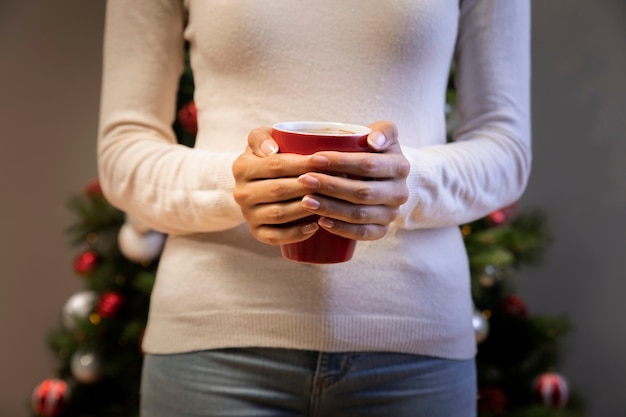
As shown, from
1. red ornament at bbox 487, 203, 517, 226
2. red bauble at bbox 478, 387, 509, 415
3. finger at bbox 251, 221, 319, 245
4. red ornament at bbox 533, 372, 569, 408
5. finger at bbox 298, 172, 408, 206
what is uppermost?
finger at bbox 298, 172, 408, 206

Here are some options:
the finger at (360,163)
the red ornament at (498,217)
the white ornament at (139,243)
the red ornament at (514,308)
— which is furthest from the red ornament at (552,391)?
the finger at (360,163)

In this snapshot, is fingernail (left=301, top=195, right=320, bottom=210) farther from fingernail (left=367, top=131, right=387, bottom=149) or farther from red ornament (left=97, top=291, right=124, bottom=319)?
red ornament (left=97, top=291, right=124, bottom=319)

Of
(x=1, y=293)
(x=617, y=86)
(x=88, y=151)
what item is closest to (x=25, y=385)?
(x=1, y=293)

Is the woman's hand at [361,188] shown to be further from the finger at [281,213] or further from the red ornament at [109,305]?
the red ornament at [109,305]

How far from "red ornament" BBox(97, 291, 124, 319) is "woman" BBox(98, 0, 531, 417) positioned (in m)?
0.83

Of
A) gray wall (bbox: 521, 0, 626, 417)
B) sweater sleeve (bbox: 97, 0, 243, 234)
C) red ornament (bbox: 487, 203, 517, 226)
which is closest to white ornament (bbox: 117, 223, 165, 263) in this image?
sweater sleeve (bbox: 97, 0, 243, 234)

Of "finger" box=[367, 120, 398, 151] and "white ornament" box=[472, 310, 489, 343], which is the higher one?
"finger" box=[367, 120, 398, 151]

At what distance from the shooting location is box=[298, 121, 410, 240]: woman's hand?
1.93ft

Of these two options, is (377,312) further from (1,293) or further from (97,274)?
(1,293)

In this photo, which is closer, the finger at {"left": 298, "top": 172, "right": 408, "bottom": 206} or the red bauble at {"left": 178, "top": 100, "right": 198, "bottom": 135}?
the finger at {"left": 298, "top": 172, "right": 408, "bottom": 206}

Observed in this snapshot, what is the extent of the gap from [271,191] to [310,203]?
4 centimetres

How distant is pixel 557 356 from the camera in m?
1.72

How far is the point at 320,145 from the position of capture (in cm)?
60

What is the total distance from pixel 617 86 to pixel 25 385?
1.85 metres
